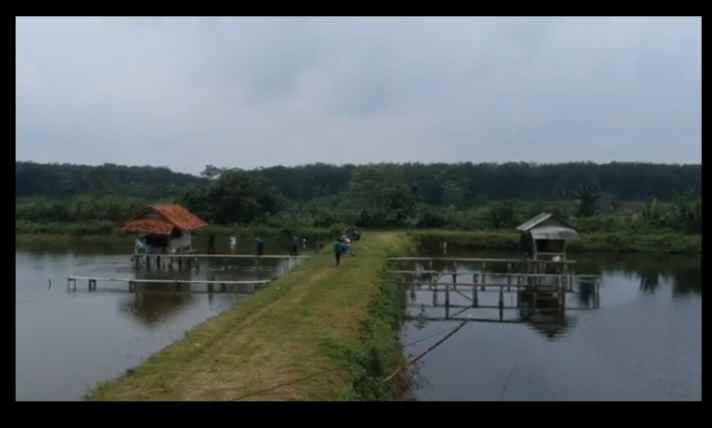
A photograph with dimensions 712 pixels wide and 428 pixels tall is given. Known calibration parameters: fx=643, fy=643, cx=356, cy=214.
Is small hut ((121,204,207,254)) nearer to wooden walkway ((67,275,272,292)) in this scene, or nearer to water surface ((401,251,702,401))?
wooden walkway ((67,275,272,292))

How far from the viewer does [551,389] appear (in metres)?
10.3

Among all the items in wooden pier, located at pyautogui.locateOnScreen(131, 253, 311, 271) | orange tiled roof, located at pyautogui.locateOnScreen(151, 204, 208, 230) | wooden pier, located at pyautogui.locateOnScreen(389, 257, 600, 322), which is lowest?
wooden pier, located at pyautogui.locateOnScreen(389, 257, 600, 322)

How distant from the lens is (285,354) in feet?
28.6

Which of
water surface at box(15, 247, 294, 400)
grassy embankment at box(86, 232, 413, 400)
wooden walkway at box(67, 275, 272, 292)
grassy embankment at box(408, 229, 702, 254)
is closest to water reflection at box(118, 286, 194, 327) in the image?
water surface at box(15, 247, 294, 400)

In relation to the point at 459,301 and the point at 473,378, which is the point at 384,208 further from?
the point at 473,378

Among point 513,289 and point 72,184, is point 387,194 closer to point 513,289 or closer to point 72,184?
point 513,289

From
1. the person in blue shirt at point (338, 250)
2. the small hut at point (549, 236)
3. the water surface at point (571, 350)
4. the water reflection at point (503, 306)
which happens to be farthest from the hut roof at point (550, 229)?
the person in blue shirt at point (338, 250)

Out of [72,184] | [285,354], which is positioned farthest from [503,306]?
[72,184]

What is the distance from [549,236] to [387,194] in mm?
23819

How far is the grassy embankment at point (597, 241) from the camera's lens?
32.1m

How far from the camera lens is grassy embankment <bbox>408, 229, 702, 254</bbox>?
105ft

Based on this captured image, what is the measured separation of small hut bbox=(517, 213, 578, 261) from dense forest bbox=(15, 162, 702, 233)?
7.72 m
